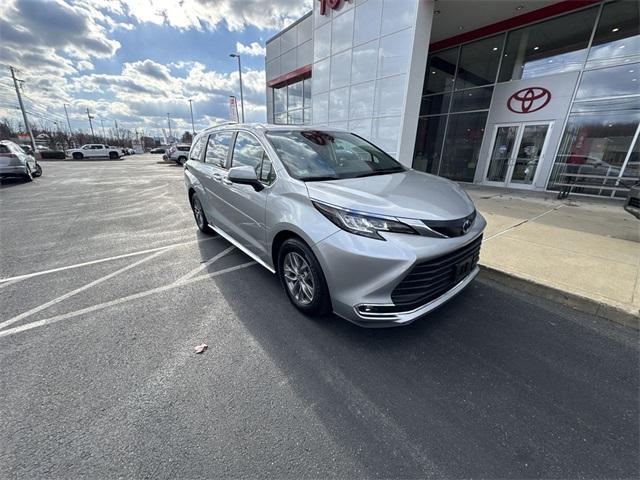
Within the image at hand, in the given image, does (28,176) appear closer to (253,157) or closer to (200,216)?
(200,216)

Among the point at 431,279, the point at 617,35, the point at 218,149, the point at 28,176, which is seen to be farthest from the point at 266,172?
the point at 28,176

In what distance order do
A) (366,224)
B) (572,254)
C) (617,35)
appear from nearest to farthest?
(366,224) → (572,254) → (617,35)

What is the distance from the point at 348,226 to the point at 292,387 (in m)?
1.29

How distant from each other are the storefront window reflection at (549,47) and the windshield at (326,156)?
9.62 m

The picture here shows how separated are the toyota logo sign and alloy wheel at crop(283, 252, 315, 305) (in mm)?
11226

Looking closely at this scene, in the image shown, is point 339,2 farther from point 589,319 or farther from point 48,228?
point 589,319

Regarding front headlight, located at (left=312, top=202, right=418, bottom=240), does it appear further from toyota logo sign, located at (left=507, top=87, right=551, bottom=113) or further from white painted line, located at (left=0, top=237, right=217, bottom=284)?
toyota logo sign, located at (left=507, top=87, right=551, bottom=113)

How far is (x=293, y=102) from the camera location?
59.3 feet

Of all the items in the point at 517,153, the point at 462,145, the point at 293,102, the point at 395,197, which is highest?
the point at 293,102

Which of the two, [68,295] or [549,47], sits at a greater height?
[549,47]

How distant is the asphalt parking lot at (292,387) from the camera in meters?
1.59

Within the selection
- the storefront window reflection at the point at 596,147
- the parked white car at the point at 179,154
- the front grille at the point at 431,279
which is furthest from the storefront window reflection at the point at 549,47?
the parked white car at the point at 179,154

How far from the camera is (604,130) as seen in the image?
333 inches

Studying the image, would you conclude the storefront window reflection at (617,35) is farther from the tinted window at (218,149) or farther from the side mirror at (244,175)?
the side mirror at (244,175)
